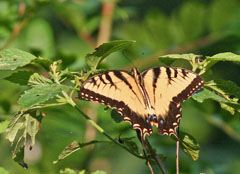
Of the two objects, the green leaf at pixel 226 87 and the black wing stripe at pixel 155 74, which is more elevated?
the black wing stripe at pixel 155 74

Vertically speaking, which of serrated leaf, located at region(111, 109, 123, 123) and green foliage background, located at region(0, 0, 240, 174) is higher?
green foliage background, located at region(0, 0, 240, 174)

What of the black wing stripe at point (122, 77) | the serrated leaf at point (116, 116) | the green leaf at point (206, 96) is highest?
the black wing stripe at point (122, 77)

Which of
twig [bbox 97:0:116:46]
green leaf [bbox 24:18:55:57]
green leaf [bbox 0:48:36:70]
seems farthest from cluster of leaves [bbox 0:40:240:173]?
twig [bbox 97:0:116:46]

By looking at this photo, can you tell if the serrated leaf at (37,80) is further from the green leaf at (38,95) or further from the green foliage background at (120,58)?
the green foliage background at (120,58)

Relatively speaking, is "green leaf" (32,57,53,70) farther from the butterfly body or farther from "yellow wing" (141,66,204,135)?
"yellow wing" (141,66,204,135)

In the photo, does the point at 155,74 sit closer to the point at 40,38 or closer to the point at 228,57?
the point at 228,57

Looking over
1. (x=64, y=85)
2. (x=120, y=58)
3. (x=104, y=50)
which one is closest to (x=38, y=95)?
(x=64, y=85)

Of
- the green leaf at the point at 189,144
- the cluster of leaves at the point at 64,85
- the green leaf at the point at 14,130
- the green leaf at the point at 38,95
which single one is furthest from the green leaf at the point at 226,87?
the green leaf at the point at 14,130
